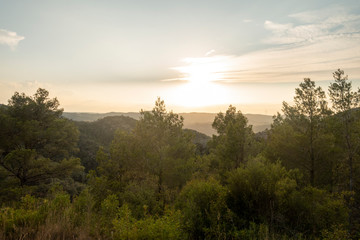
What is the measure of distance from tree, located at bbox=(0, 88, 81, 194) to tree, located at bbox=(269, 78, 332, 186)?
19770 mm

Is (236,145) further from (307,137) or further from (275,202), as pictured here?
(275,202)

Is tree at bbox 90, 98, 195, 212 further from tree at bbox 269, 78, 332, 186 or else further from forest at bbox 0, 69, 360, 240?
tree at bbox 269, 78, 332, 186

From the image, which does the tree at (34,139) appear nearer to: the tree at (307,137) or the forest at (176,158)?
the forest at (176,158)

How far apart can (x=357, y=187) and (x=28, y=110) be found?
104 feet

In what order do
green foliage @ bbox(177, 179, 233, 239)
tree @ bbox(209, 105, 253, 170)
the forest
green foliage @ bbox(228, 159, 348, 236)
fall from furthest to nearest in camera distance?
1. tree @ bbox(209, 105, 253, 170)
2. the forest
3. green foliage @ bbox(228, 159, 348, 236)
4. green foliage @ bbox(177, 179, 233, 239)

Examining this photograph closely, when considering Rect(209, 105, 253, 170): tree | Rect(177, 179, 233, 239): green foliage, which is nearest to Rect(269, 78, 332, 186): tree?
Rect(209, 105, 253, 170): tree

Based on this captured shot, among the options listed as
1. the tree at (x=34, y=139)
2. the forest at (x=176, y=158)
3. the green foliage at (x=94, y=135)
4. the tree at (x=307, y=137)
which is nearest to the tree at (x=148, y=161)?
the forest at (x=176, y=158)

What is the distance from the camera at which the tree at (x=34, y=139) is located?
15727 millimetres

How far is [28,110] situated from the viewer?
1823 centimetres

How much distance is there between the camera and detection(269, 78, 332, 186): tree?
632 inches

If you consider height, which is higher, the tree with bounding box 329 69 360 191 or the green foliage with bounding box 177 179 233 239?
the tree with bounding box 329 69 360 191

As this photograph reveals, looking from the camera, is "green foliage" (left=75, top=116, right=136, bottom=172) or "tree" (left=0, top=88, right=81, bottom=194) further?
"green foliage" (left=75, top=116, right=136, bottom=172)

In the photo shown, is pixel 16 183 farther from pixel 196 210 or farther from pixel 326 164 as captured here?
pixel 326 164

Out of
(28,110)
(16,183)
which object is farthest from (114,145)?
(28,110)
